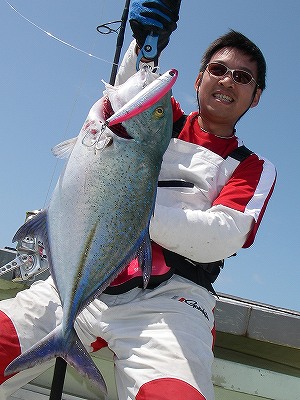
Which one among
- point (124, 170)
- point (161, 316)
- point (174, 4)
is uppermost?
point (174, 4)

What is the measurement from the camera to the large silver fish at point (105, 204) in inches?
86.0

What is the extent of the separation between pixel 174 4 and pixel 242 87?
2.27ft

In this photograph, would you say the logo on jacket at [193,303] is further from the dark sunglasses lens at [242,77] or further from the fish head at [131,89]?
the dark sunglasses lens at [242,77]

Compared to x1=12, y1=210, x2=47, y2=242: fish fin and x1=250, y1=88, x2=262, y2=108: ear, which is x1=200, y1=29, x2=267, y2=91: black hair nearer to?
x1=250, y1=88, x2=262, y2=108: ear

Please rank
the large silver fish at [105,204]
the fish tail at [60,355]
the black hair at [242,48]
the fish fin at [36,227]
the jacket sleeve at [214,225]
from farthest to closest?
the black hair at [242,48], the jacket sleeve at [214,225], the fish fin at [36,227], the large silver fish at [105,204], the fish tail at [60,355]

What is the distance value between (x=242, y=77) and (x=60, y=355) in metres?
1.99

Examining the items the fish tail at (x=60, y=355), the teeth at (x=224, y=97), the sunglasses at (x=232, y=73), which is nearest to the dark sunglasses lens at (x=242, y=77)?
the sunglasses at (x=232, y=73)

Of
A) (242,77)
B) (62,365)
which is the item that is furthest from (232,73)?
(62,365)

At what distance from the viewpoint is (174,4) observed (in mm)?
2760

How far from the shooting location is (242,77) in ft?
10.4

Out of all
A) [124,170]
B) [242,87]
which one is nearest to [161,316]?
[124,170]

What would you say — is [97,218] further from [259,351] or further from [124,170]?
[259,351]

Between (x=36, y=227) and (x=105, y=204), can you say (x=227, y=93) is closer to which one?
(x=105, y=204)

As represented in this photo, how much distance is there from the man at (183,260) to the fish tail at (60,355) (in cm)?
27
